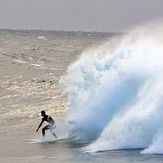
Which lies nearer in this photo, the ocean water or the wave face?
the ocean water

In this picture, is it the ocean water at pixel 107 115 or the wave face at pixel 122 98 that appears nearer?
the ocean water at pixel 107 115

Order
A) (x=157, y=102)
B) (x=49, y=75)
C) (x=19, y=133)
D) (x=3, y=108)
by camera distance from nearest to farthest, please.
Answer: (x=157, y=102), (x=19, y=133), (x=3, y=108), (x=49, y=75)

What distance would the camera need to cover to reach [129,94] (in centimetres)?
2202

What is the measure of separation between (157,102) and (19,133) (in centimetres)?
623

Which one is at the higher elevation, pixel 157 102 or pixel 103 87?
pixel 103 87

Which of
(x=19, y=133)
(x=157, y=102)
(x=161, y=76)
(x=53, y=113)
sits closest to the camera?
(x=157, y=102)

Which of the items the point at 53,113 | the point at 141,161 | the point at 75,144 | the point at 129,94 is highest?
the point at 53,113

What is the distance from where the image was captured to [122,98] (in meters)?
22.1

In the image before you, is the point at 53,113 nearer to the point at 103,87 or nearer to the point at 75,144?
the point at 103,87

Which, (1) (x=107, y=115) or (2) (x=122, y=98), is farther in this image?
(1) (x=107, y=115)

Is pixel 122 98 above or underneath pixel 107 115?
above

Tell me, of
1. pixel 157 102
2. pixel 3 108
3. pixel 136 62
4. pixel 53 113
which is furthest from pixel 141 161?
pixel 3 108

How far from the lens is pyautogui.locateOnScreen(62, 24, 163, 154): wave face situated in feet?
64.8

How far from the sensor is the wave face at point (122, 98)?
19.8 m
